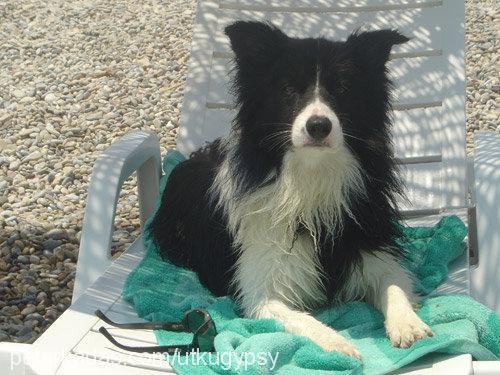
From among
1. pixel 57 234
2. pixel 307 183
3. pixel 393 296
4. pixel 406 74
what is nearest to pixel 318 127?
pixel 307 183

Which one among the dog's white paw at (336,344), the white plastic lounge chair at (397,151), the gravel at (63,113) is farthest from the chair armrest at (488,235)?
the gravel at (63,113)

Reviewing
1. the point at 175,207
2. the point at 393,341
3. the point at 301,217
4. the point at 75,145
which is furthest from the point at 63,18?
the point at 393,341

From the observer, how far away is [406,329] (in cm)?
265

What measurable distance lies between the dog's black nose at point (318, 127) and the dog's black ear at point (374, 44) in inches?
15.0

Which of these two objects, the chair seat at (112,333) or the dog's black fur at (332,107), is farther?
the dog's black fur at (332,107)

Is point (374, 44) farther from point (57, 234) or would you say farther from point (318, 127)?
point (57, 234)

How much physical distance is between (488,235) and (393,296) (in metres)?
0.58

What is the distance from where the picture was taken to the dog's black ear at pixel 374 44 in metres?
3.03

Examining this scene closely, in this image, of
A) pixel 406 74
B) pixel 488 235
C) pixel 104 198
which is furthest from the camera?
pixel 406 74

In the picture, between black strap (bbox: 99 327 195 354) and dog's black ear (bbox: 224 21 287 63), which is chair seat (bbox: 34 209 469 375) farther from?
dog's black ear (bbox: 224 21 287 63)

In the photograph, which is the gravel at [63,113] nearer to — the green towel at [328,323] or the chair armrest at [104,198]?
the chair armrest at [104,198]

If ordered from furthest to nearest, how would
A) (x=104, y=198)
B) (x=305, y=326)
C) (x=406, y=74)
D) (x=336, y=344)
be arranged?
(x=406, y=74)
(x=104, y=198)
(x=305, y=326)
(x=336, y=344)

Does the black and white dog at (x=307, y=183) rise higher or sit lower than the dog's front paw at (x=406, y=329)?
higher

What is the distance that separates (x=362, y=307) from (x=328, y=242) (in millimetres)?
262
